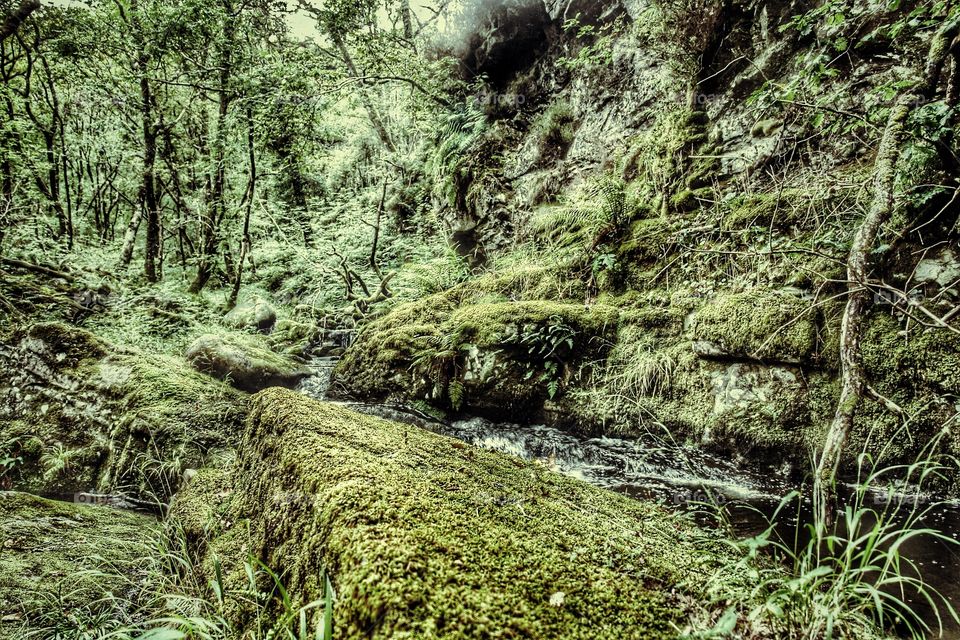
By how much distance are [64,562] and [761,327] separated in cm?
559

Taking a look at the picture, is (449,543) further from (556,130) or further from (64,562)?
(556,130)

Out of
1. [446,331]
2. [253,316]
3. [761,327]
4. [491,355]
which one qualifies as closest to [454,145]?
[446,331]

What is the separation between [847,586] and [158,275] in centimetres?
1325

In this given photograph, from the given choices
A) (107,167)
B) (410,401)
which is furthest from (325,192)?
(410,401)

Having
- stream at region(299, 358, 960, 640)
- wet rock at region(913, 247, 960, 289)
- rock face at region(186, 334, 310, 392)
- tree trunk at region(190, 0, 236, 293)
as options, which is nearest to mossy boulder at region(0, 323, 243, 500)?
rock face at region(186, 334, 310, 392)

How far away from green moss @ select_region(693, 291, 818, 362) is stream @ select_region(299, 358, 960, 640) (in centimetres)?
104

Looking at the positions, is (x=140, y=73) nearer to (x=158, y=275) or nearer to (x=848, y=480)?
(x=158, y=275)

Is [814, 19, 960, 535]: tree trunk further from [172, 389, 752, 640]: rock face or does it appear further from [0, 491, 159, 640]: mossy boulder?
[0, 491, 159, 640]: mossy boulder

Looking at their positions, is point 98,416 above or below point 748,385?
below

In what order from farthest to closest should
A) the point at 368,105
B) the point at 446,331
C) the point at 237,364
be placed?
the point at 368,105
the point at 237,364
the point at 446,331

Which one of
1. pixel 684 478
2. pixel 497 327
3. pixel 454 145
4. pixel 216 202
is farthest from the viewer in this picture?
pixel 216 202

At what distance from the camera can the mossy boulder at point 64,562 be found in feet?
6.11

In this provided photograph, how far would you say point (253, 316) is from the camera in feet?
31.0

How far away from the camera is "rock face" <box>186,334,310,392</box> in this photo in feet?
19.8
